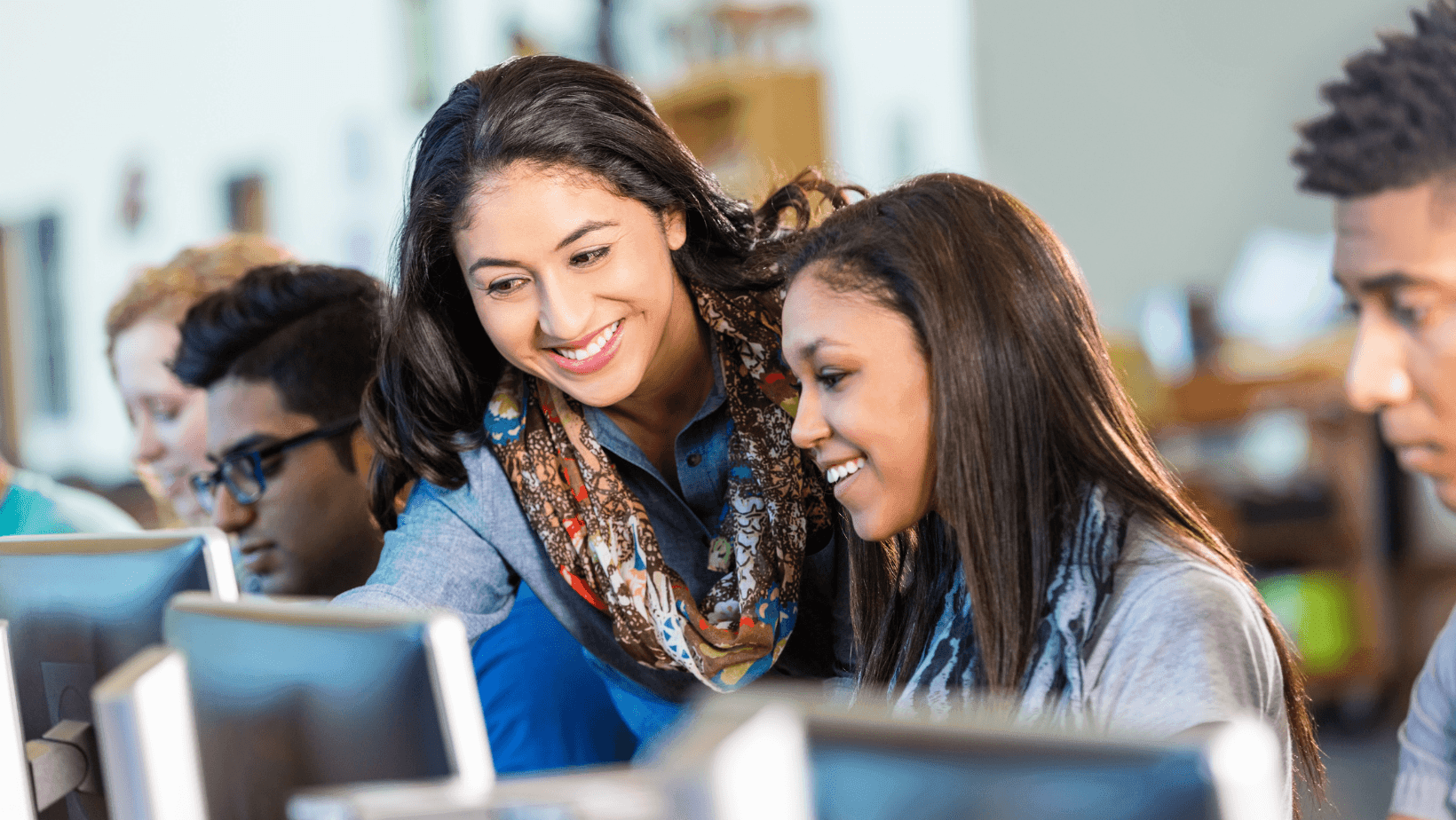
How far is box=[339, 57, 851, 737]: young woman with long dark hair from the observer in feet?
5.03

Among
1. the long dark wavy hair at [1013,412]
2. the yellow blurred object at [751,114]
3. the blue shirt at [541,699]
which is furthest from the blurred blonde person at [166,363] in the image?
the yellow blurred object at [751,114]

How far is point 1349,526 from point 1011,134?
6.51 ft

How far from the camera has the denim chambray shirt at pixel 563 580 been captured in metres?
1.67

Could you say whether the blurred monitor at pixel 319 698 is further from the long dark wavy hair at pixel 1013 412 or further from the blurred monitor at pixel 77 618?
the long dark wavy hair at pixel 1013 412

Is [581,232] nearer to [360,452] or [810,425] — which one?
[810,425]

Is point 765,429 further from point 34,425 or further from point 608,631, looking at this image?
point 34,425

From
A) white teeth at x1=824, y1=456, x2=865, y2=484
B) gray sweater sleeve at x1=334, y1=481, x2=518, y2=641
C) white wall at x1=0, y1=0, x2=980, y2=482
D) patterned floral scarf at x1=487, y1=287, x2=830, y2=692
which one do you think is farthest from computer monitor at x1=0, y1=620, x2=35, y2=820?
white wall at x1=0, y1=0, x2=980, y2=482

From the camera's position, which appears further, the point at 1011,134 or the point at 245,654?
the point at 1011,134

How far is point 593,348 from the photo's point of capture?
156 centimetres

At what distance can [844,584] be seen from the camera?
1.75 meters

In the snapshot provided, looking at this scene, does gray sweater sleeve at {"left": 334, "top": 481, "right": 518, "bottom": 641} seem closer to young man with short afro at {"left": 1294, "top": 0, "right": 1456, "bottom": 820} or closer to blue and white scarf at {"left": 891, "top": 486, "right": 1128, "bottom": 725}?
blue and white scarf at {"left": 891, "top": 486, "right": 1128, "bottom": 725}

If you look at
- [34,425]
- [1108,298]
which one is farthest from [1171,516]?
[34,425]

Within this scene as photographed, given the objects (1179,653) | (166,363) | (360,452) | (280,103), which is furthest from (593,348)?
(280,103)

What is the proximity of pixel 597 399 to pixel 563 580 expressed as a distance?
35 centimetres
